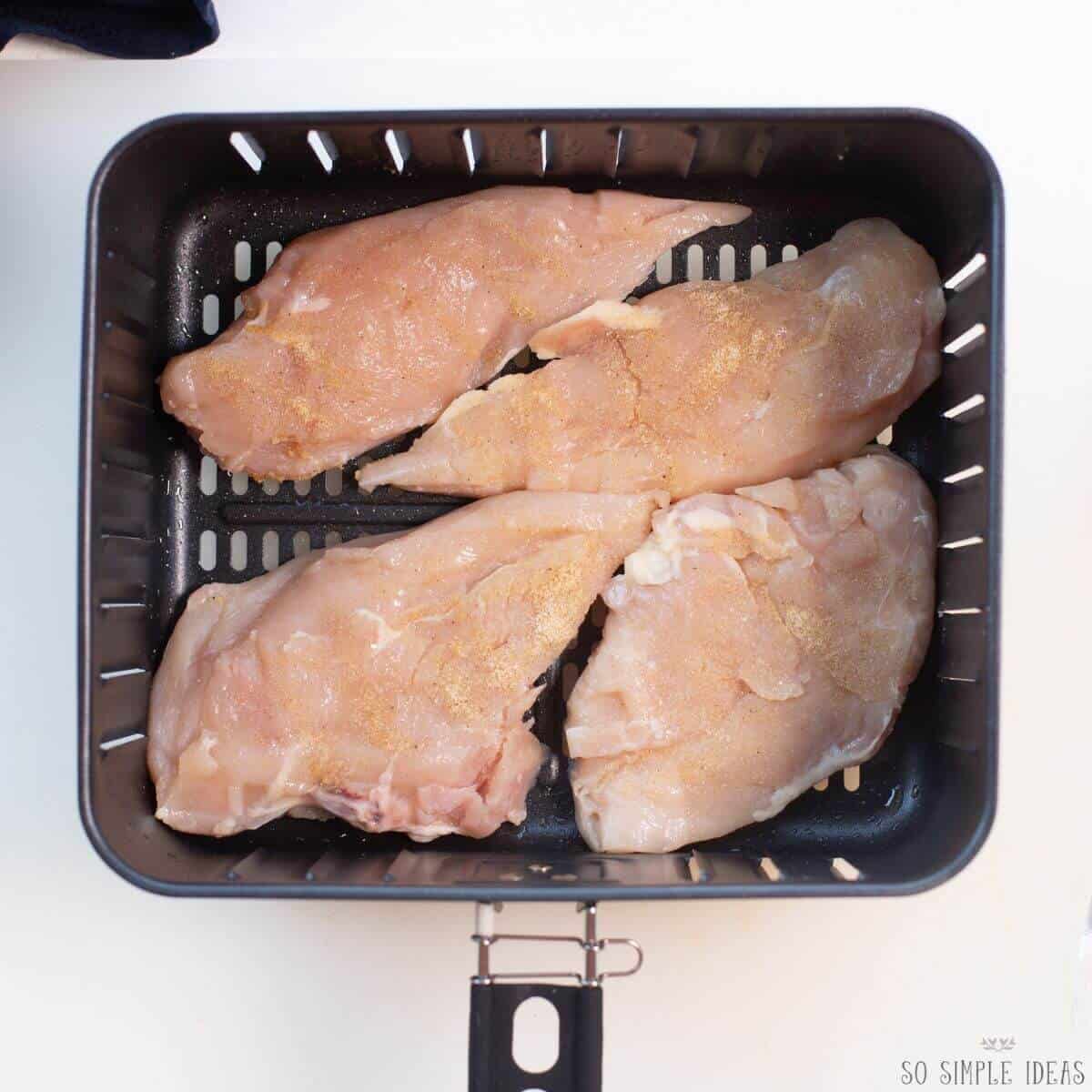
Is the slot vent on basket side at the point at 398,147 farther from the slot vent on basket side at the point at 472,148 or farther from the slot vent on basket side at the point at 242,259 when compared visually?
the slot vent on basket side at the point at 242,259

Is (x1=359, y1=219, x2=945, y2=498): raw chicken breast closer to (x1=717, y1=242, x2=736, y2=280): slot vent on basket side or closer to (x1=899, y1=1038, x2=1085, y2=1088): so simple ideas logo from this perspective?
(x1=717, y1=242, x2=736, y2=280): slot vent on basket side

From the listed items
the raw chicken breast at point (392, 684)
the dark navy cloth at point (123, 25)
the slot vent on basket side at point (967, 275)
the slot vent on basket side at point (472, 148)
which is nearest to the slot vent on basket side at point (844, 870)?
the raw chicken breast at point (392, 684)

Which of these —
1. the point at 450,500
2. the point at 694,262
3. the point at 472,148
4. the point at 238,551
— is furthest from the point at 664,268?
the point at 238,551

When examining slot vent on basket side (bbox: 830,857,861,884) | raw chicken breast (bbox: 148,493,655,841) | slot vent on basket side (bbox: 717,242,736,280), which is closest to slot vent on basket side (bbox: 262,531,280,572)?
raw chicken breast (bbox: 148,493,655,841)

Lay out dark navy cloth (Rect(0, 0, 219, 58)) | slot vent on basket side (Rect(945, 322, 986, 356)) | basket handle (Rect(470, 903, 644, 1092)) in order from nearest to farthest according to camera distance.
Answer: basket handle (Rect(470, 903, 644, 1092))
slot vent on basket side (Rect(945, 322, 986, 356))
dark navy cloth (Rect(0, 0, 219, 58))

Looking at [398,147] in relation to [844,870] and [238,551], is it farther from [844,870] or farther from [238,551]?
[844,870]

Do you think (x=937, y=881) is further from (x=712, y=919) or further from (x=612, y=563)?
(x=612, y=563)

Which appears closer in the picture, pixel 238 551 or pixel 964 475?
pixel 964 475
